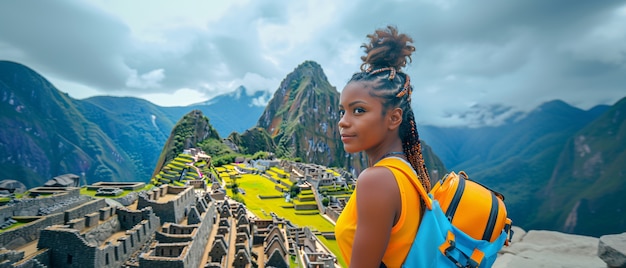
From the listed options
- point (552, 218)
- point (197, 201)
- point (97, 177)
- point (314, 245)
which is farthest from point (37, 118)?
point (552, 218)

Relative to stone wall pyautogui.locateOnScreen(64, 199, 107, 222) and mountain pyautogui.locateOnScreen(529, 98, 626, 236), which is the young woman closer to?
stone wall pyautogui.locateOnScreen(64, 199, 107, 222)

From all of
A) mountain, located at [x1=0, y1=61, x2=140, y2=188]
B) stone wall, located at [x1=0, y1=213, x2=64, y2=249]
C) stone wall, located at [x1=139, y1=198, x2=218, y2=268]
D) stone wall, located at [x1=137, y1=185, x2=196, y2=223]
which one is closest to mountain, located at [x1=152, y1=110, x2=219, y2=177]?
mountain, located at [x1=0, y1=61, x2=140, y2=188]

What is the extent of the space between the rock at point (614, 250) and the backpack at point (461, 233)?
496 cm

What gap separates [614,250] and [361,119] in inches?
231

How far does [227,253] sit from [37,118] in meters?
62.4

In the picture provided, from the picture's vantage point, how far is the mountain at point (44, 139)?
4800cm

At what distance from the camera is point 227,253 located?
14469 mm

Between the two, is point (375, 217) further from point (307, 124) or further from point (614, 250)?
point (307, 124)

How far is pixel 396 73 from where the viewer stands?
2582mm

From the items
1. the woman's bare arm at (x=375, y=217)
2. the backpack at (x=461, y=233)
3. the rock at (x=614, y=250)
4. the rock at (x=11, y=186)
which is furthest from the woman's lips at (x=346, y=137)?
the rock at (x=11, y=186)

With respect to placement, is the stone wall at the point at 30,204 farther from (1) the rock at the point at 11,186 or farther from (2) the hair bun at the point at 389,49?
(2) the hair bun at the point at 389,49

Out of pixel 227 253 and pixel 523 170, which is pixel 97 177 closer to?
pixel 227 253

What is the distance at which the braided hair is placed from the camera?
251cm

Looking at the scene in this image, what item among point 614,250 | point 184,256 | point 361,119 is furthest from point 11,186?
point 614,250
